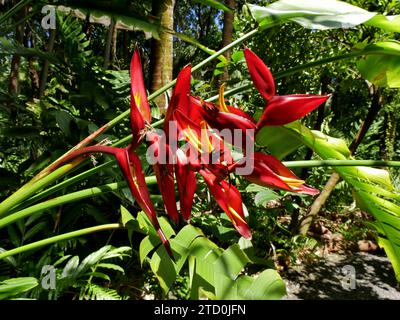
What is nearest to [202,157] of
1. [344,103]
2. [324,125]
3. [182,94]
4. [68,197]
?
[182,94]

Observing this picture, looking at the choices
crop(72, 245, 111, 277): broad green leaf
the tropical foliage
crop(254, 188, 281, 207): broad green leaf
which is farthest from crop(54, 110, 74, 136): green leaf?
crop(254, 188, 281, 207): broad green leaf

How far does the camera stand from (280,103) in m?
0.41

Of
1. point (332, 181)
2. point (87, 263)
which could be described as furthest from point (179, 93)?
point (332, 181)

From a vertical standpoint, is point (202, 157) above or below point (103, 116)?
below

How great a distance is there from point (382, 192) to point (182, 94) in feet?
1.79

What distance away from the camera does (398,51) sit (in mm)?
686

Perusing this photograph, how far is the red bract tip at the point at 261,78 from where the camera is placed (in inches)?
16.8

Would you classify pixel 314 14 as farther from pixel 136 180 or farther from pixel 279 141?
pixel 136 180

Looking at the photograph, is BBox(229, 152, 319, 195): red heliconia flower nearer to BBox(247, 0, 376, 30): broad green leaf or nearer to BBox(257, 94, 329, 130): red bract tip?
BBox(257, 94, 329, 130): red bract tip

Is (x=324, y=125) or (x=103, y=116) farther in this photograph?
(x=324, y=125)

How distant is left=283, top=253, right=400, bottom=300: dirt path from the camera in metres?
2.38

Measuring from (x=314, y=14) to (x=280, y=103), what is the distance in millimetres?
304
